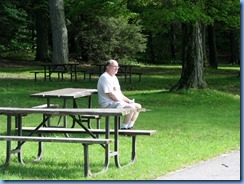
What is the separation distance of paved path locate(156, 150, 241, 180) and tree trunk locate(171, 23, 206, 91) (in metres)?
11.3

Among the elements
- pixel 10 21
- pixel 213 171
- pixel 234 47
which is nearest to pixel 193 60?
pixel 213 171

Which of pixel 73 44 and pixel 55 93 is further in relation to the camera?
pixel 73 44

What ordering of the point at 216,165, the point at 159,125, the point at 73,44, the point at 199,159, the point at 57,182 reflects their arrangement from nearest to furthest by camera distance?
1. the point at 57,182
2. the point at 216,165
3. the point at 199,159
4. the point at 159,125
5. the point at 73,44

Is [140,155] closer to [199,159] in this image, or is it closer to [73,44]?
[199,159]

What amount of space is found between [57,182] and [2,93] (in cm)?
1338

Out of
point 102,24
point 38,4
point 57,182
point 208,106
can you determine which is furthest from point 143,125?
point 38,4

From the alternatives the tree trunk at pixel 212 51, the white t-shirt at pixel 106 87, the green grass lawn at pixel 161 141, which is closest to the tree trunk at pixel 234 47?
the tree trunk at pixel 212 51

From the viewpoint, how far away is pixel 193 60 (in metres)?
20.5

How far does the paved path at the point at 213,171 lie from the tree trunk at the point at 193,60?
1133 centimetres

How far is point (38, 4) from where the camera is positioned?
40.8 m

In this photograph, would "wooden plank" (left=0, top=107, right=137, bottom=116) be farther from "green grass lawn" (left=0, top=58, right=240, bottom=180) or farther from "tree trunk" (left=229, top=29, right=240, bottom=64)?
"tree trunk" (left=229, top=29, right=240, bottom=64)

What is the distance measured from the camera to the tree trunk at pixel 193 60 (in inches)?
799

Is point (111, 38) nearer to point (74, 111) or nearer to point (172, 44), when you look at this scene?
point (172, 44)

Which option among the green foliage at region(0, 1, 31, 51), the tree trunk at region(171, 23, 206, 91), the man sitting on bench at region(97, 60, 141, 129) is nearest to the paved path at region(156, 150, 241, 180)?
the man sitting on bench at region(97, 60, 141, 129)
